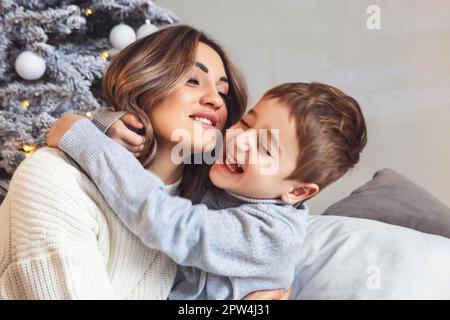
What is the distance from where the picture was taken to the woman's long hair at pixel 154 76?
1.01 meters

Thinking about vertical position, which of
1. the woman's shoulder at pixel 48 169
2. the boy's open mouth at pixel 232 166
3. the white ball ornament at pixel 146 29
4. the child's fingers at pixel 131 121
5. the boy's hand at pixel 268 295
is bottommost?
the boy's hand at pixel 268 295

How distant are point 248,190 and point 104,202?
0.27 m

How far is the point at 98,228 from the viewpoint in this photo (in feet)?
2.99

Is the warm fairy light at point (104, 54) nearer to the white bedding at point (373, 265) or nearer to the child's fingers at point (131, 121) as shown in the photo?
the child's fingers at point (131, 121)

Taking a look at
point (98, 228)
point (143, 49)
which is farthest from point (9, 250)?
point (143, 49)

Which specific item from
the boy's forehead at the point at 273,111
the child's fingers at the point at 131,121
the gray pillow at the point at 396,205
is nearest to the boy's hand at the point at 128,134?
the child's fingers at the point at 131,121

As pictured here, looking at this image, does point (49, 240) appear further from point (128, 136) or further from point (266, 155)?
point (266, 155)

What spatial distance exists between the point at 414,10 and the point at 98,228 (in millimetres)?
929

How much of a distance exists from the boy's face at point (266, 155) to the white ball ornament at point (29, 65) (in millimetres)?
906

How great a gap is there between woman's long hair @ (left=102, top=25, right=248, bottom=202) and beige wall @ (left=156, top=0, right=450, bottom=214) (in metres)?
0.28

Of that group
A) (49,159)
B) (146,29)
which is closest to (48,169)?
(49,159)

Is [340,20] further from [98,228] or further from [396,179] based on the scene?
[98,228]

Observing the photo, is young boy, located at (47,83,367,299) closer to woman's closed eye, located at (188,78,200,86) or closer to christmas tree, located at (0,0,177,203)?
woman's closed eye, located at (188,78,200,86)

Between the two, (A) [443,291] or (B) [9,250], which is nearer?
(B) [9,250]
